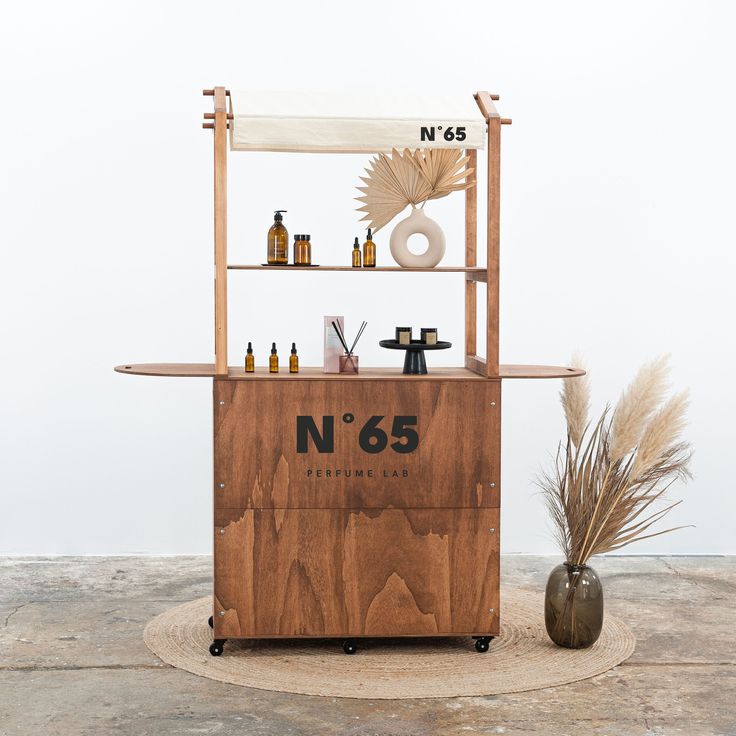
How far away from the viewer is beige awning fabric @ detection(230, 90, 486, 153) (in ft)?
14.9

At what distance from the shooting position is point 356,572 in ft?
15.5

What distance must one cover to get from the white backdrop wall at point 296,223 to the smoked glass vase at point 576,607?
70.1 inches

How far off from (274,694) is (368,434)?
3.42ft

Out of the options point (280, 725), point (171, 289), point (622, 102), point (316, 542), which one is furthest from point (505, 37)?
point (280, 725)

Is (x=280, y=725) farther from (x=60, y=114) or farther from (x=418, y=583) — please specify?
(x=60, y=114)

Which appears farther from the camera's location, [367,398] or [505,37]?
[505,37]

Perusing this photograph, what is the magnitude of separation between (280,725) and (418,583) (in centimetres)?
95

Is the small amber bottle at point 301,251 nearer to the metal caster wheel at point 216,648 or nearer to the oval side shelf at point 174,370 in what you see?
the oval side shelf at point 174,370

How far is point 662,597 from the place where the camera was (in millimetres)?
5699

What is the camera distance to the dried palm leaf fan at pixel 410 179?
4797mm

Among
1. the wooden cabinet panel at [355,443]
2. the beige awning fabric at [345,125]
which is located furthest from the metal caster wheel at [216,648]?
the beige awning fabric at [345,125]

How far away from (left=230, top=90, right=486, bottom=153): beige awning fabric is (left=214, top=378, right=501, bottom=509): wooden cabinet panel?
0.91m

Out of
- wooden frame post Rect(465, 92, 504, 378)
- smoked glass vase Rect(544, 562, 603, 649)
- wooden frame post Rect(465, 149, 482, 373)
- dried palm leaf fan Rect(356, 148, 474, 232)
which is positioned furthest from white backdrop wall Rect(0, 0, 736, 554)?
smoked glass vase Rect(544, 562, 603, 649)

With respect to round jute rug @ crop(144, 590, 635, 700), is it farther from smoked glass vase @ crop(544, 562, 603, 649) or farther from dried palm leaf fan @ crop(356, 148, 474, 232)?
dried palm leaf fan @ crop(356, 148, 474, 232)
